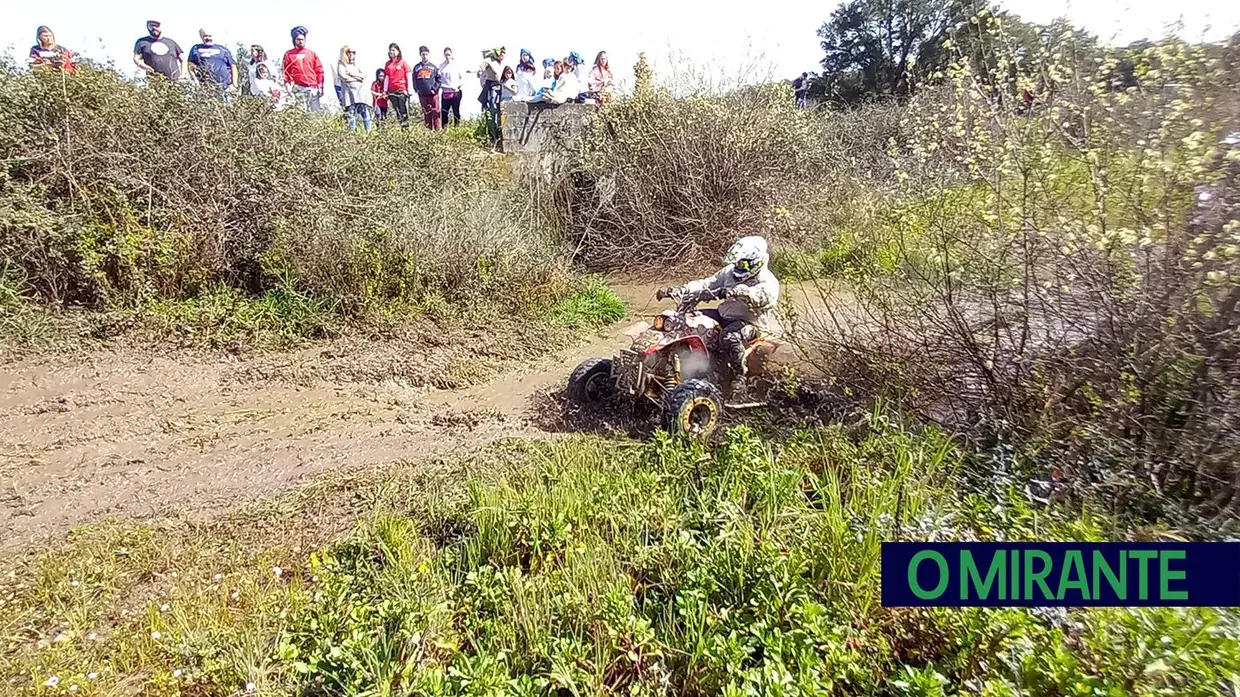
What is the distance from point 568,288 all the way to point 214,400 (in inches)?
170

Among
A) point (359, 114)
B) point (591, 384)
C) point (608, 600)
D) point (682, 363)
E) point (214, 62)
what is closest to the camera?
point (608, 600)

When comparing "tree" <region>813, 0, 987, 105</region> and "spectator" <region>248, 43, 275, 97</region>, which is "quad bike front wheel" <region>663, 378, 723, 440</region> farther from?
"tree" <region>813, 0, 987, 105</region>

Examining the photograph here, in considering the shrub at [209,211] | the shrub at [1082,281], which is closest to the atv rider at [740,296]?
the shrub at [1082,281]

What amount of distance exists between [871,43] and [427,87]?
1326 centimetres

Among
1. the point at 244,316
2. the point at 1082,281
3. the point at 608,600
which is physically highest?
the point at 1082,281

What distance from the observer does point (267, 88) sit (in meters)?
9.93

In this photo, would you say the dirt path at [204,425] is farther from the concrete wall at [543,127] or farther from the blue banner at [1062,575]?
the concrete wall at [543,127]

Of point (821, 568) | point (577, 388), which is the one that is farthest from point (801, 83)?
point (821, 568)

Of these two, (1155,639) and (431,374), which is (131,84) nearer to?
(431,374)

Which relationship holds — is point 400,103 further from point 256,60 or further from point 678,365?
point 678,365

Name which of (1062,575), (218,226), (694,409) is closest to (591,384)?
(694,409)

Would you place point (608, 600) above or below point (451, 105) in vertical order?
below

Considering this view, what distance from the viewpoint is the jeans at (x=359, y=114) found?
446 inches

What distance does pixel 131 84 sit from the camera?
7.86 m
